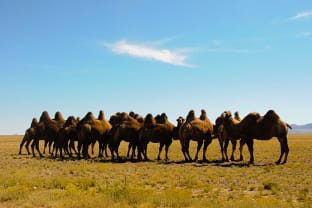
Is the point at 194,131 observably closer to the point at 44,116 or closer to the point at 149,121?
the point at 149,121

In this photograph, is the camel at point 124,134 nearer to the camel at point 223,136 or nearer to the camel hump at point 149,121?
the camel hump at point 149,121

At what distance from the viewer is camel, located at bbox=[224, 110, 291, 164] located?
1827 cm

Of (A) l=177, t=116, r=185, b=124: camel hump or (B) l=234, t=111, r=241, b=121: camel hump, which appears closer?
(B) l=234, t=111, r=241, b=121: camel hump

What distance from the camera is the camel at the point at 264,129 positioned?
18.3 metres

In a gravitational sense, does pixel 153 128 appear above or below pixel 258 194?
above

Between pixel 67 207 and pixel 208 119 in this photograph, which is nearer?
pixel 67 207

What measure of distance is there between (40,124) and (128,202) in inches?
695

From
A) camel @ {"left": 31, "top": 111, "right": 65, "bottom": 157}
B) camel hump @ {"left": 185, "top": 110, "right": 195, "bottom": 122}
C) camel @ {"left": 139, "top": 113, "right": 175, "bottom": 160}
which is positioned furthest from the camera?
camel @ {"left": 31, "top": 111, "right": 65, "bottom": 157}

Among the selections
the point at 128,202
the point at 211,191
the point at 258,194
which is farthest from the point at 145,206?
the point at 258,194

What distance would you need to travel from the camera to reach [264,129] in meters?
18.5

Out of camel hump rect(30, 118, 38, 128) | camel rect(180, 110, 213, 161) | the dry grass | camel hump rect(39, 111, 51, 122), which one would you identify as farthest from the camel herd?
the dry grass

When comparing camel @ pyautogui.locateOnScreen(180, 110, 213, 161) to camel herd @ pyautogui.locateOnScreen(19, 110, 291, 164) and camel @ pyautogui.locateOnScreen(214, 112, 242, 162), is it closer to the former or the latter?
camel herd @ pyautogui.locateOnScreen(19, 110, 291, 164)

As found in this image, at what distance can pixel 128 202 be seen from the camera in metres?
9.48

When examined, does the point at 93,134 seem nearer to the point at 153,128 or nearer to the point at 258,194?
the point at 153,128
